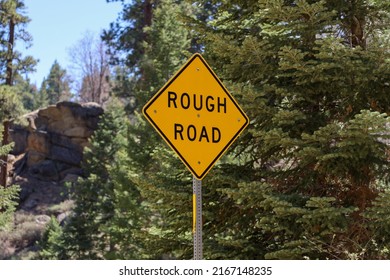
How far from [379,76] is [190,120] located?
133 inches

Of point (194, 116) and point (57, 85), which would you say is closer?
point (194, 116)

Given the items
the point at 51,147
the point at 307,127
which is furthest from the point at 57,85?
the point at 307,127

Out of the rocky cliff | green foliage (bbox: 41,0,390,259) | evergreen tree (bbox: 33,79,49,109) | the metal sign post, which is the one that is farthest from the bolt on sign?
evergreen tree (bbox: 33,79,49,109)

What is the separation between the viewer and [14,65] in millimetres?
29766

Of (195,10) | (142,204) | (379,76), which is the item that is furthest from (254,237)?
(195,10)

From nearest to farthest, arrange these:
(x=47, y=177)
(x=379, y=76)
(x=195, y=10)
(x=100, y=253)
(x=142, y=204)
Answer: (x=379, y=76) → (x=142, y=204) → (x=100, y=253) → (x=195, y=10) → (x=47, y=177)

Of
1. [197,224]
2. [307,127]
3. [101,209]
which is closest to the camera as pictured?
[197,224]

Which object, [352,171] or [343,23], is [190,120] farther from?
[343,23]

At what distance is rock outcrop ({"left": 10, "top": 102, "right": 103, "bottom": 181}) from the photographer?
40688 millimetres

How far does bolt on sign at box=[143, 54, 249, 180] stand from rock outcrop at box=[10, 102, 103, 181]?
3642 centimetres

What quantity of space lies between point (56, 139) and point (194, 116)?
37.3 metres

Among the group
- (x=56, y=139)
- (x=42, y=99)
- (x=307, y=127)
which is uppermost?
(x=42, y=99)

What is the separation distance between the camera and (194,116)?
198 inches

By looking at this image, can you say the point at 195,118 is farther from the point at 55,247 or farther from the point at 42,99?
the point at 42,99
